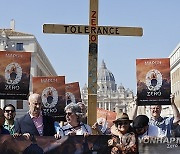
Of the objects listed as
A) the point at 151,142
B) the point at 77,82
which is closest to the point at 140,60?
the point at 151,142

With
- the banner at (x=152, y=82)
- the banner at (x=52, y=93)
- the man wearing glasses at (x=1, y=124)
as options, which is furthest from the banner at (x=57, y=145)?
the banner at (x=52, y=93)

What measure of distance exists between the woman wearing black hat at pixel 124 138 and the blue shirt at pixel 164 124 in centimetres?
121

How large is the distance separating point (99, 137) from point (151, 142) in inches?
28.4

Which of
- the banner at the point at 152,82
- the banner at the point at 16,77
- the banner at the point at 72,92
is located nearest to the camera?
the banner at the point at 152,82

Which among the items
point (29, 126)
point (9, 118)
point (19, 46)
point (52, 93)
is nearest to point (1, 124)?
point (29, 126)

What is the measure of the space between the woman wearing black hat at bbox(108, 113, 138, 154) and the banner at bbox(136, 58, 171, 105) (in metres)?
2.05

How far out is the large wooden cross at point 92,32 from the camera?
7793mm

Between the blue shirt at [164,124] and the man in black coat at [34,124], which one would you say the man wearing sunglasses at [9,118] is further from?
the blue shirt at [164,124]

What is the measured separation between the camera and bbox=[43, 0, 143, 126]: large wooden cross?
7.79 m

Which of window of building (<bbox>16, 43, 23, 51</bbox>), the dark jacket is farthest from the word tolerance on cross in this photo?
window of building (<bbox>16, 43, 23, 51</bbox>)

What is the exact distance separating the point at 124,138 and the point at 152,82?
88.4 inches

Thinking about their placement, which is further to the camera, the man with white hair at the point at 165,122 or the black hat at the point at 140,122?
A: the man with white hair at the point at 165,122

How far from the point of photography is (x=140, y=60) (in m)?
8.23

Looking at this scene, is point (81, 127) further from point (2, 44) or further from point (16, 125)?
point (2, 44)
